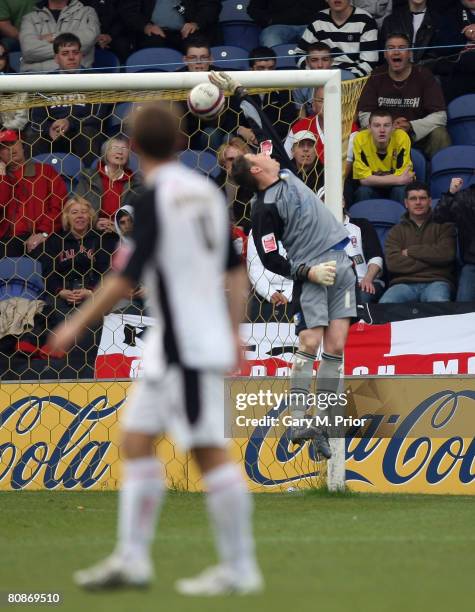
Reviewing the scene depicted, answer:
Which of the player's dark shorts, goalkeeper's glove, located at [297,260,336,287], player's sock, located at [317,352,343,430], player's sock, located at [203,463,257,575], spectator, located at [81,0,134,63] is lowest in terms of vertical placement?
player's sock, located at [203,463,257,575]

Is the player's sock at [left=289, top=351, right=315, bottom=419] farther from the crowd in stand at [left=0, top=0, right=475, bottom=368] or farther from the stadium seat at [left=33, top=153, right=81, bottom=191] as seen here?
the stadium seat at [left=33, top=153, right=81, bottom=191]

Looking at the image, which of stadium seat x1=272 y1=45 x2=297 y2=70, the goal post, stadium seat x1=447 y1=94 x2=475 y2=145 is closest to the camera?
the goal post

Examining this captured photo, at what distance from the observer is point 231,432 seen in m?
9.66

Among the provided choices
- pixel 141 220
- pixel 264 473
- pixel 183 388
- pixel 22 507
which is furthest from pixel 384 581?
pixel 264 473

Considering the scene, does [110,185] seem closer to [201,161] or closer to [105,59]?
[201,161]

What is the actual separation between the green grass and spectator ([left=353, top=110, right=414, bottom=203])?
3949mm

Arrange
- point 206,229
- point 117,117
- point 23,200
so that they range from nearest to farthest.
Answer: point 206,229
point 23,200
point 117,117

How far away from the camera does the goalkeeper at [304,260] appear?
8.70 metres

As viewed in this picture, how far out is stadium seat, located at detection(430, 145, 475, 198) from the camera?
40.1 feet

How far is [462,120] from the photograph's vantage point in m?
12.9

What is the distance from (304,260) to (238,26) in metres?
6.29

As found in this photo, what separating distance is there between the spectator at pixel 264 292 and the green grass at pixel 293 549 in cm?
157

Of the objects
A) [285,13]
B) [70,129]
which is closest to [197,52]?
[285,13]

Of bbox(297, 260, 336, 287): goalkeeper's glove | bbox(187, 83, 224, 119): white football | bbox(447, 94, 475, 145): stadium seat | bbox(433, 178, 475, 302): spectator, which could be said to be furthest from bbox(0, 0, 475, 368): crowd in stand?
bbox(187, 83, 224, 119): white football
